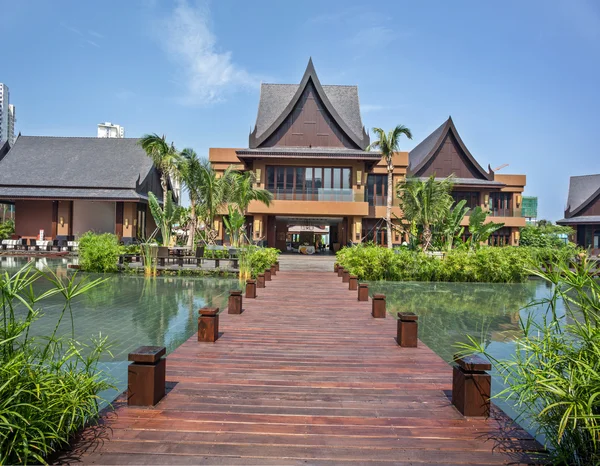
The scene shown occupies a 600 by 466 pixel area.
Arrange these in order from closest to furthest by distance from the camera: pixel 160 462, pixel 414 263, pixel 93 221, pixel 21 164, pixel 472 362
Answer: pixel 160 462, pixel 472 362, pixel 414 263, pixel 21 164, pixel 93 221

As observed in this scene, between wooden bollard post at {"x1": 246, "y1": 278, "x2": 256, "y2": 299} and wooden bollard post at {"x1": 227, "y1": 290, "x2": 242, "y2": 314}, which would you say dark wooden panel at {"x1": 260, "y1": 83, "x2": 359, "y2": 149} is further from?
wooden bollard post at {"x1": 227, "y1": 290, "x2": 242, "y2": 314}

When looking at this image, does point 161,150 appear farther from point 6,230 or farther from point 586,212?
point 586,212

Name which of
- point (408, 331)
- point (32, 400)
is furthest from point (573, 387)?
point (32, 400)

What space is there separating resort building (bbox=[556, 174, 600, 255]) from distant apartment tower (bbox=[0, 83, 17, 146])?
380ft

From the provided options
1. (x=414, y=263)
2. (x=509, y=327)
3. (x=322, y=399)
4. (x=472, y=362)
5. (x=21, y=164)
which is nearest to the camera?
(x=472, y=362)

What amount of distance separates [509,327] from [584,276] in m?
5.93

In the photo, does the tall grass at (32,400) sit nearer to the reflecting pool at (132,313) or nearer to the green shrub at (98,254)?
the reflecting pool at (132,313)

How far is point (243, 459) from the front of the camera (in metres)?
2.72

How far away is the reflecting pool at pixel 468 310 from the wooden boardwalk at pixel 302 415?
105 cm

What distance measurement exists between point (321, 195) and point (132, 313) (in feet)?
48.7

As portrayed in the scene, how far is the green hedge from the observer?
1536 cm

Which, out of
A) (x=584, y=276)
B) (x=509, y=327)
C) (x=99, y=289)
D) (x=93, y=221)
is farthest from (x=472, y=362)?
(x=93, y=221)

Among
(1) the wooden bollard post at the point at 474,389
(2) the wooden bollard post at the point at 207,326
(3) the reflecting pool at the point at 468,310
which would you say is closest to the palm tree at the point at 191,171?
(3) the reflecting pool at the point at 468,310

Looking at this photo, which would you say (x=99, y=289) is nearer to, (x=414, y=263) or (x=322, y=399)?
(x=322, y=399)
